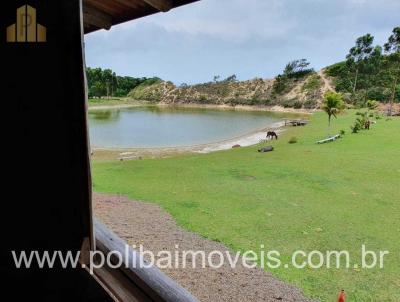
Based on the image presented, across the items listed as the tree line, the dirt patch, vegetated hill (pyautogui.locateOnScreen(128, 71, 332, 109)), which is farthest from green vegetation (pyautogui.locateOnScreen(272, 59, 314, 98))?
the dirt patch

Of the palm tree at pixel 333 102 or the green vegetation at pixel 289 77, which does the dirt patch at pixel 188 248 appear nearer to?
the palm tree at pixel 333 102

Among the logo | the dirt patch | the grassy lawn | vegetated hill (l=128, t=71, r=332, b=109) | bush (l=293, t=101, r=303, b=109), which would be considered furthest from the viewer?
vegetated hill (l=128, t=71, r=332, b=109)

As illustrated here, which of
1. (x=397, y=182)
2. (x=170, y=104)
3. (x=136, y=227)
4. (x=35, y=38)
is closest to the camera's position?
(x=35, y=38)

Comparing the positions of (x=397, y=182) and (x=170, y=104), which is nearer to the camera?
(x=397, y=182)

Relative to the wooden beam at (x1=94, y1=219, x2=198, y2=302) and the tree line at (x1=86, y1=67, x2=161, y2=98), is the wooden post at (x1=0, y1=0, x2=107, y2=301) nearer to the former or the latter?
the wooden beam at (x1=94, y1=219, x2=198, y2=302)

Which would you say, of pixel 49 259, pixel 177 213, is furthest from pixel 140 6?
pixel 177 213

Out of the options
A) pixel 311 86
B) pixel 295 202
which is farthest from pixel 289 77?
pixel 295 202

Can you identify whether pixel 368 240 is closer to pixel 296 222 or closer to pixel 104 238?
pixel 296 222

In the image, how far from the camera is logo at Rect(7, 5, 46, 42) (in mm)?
1261

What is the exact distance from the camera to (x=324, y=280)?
4.43 meters

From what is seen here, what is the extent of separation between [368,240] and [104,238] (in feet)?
17.3

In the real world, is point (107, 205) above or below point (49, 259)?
below

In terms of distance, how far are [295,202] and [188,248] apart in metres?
3.59

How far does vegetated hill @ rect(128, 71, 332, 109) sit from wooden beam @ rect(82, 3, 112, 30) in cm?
5305
